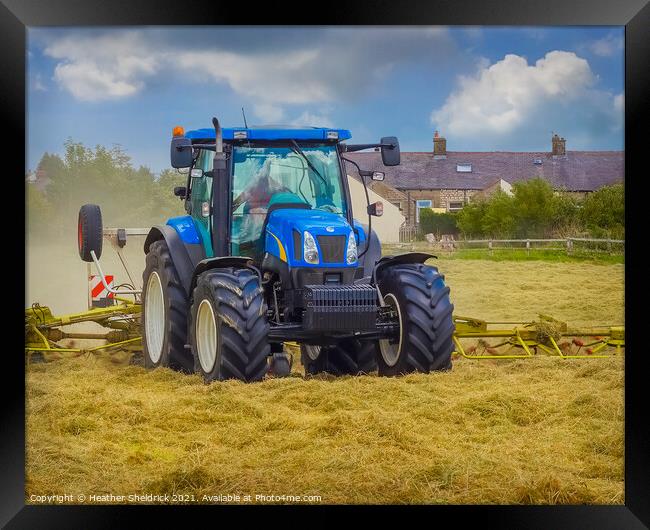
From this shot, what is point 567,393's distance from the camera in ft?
29.3

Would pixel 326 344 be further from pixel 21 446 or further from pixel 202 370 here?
pixel 21 446

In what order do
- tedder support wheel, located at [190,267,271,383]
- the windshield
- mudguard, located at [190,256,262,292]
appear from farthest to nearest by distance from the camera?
the windshield < mudguard, located at [190,256,262,292] < tedder support wheel, located at [190,267,271,383]

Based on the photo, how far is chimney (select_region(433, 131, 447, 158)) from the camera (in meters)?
9.04

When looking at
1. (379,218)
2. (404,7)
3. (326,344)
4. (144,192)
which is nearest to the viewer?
(404,7)

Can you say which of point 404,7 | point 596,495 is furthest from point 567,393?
point 404,7

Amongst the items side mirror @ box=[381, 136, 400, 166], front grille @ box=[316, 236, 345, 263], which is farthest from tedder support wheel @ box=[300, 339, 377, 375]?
side mirror @ box=[381, 136, 400, 166]

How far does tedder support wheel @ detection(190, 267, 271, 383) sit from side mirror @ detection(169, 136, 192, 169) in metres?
0.89

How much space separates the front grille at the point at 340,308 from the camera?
27.8ft

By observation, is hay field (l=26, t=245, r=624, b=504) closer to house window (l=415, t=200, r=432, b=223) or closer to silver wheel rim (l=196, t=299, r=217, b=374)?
silver wheel rim (l=196, t=299, r=217, b=374)

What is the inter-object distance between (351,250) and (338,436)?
1.76m

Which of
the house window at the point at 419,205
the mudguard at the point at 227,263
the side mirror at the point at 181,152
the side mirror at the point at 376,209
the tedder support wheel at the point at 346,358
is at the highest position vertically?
the side mirror at the point at 181,152

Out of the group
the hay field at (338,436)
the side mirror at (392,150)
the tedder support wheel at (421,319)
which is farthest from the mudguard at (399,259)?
the hay field at (338,436)

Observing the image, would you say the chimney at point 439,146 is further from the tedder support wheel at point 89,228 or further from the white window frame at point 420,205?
the tedder support wheel at point 89,228

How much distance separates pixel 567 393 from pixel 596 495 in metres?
1.99
